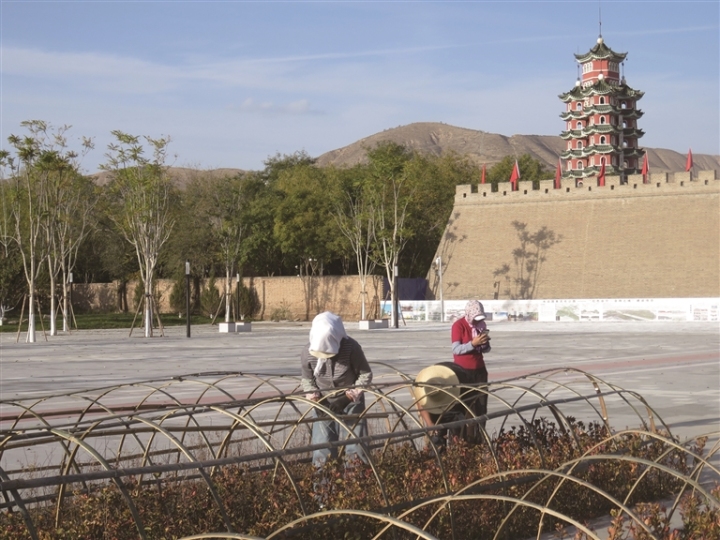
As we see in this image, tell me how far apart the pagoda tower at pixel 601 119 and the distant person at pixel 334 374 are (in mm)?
68398

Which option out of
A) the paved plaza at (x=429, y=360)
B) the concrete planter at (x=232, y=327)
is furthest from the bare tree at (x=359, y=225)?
the paved plaza at (x=429, y=360)

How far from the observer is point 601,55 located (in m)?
76.6

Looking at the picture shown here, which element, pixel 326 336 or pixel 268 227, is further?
pixel 268 227

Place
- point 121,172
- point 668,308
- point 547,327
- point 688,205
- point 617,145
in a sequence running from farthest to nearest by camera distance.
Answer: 1. point 617,145
2. point 688,205
3. point 668,308
4. point 547,327
5. point 121,172

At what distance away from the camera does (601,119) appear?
245 feet

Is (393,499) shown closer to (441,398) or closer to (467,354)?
(441,398)

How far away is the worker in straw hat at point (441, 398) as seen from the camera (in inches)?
303

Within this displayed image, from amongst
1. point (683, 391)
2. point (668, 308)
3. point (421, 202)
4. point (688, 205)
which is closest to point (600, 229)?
point (688, 205)

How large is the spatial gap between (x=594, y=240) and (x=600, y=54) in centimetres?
2095

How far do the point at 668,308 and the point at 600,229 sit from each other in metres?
17.2

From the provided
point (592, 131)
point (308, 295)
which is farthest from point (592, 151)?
point (308, 295)

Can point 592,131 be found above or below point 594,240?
above

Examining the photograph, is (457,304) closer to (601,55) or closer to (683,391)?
(601,55)

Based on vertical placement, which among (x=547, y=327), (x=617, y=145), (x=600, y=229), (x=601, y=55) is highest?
(x=601, y=55)
